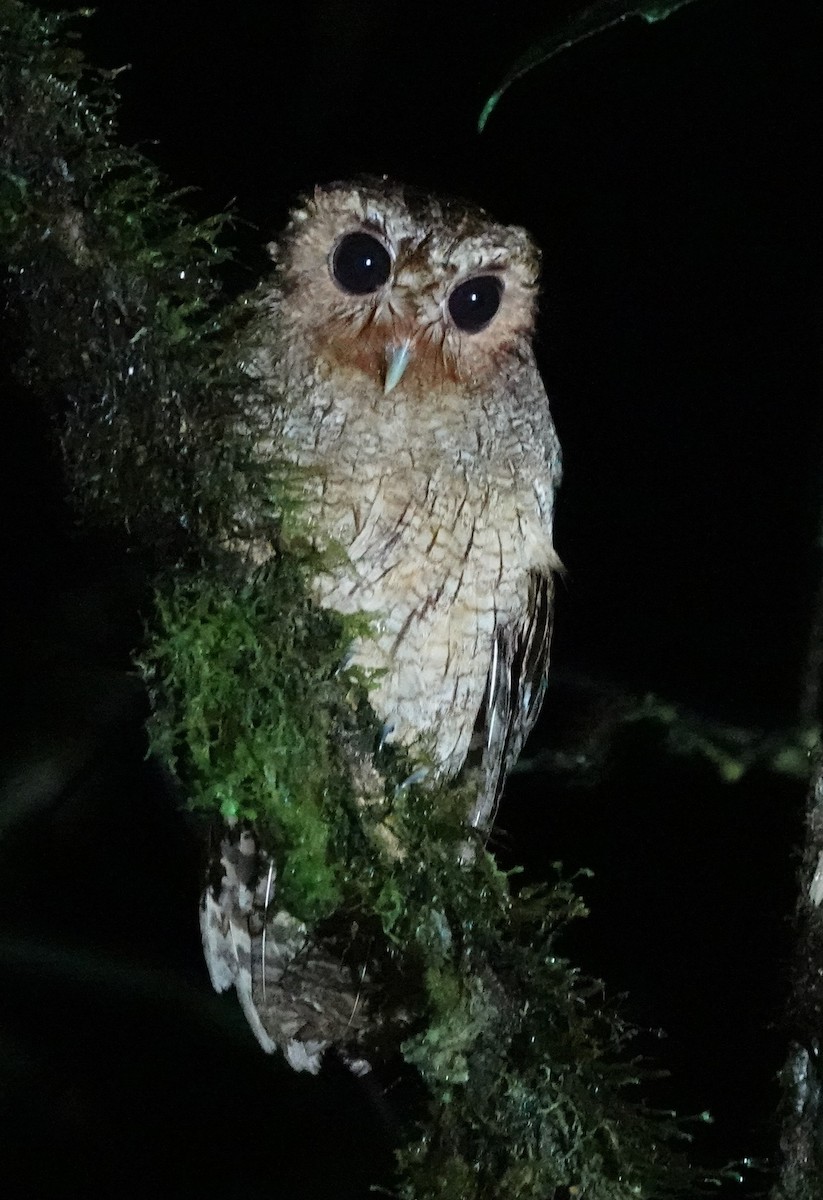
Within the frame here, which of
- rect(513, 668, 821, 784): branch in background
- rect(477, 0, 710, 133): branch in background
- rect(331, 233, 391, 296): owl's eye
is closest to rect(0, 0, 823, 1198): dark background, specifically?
rect(513, 668, 821, 784): branch in background

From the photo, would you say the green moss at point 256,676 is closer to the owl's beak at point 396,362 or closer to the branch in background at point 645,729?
the owl's beak at point 396,362

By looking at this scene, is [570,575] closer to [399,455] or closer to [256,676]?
[399,455]

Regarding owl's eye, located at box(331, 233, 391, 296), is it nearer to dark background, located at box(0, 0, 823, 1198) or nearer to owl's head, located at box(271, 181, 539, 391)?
owl's head, located at box(271, 181, 539, 391)

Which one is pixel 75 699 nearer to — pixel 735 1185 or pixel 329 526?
pixel 329 526

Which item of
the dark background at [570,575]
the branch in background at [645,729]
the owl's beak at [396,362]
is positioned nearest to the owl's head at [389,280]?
the owl's beak at [396,362]

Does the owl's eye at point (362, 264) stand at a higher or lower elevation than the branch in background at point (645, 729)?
higher

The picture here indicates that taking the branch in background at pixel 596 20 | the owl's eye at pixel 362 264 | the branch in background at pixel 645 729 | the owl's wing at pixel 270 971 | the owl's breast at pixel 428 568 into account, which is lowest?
the owl's wing at pixel 270 971
